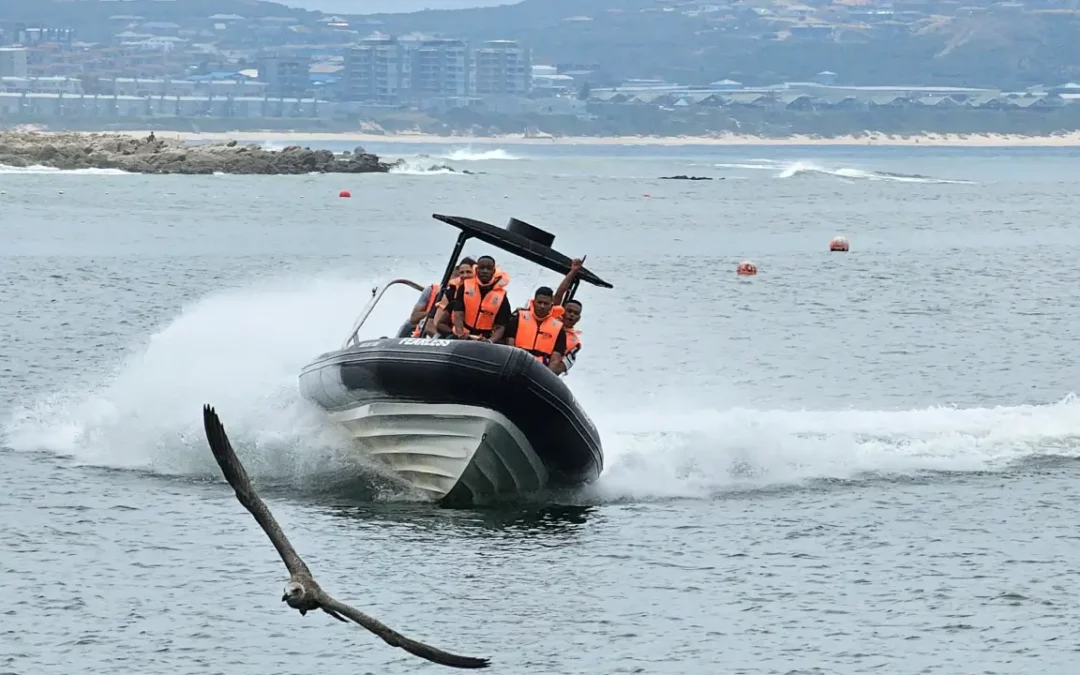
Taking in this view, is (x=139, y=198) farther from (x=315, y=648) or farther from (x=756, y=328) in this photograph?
(x=315, y=648)

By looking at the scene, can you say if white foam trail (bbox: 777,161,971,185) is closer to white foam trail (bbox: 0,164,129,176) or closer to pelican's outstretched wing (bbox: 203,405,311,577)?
white foam trail (bbox: 0,164,129,176)

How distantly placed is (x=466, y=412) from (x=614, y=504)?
218 cm

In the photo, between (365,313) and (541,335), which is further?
(365,313)

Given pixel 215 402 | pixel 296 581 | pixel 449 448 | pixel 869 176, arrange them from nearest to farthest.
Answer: pixel 296 581 < pixel 449 448 < pixel 215 402 < pixel 869 176

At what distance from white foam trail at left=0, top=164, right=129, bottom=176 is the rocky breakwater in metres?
0.34

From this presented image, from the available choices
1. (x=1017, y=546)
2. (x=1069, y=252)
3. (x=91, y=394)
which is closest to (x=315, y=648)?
(x=1017, y=546)

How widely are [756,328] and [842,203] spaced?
5230cm

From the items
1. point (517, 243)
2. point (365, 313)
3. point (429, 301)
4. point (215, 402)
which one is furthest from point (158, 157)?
point (517, 243)

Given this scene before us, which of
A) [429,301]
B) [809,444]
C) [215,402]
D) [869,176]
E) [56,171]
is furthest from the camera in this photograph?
[869,176]

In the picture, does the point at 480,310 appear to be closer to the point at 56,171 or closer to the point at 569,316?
the point at 569,316

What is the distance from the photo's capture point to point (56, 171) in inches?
3546

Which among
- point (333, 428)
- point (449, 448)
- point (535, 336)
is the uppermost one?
point (535, 336)

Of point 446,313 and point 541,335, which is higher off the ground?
point 446,313

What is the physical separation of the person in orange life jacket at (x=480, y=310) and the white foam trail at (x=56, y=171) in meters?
73.8
